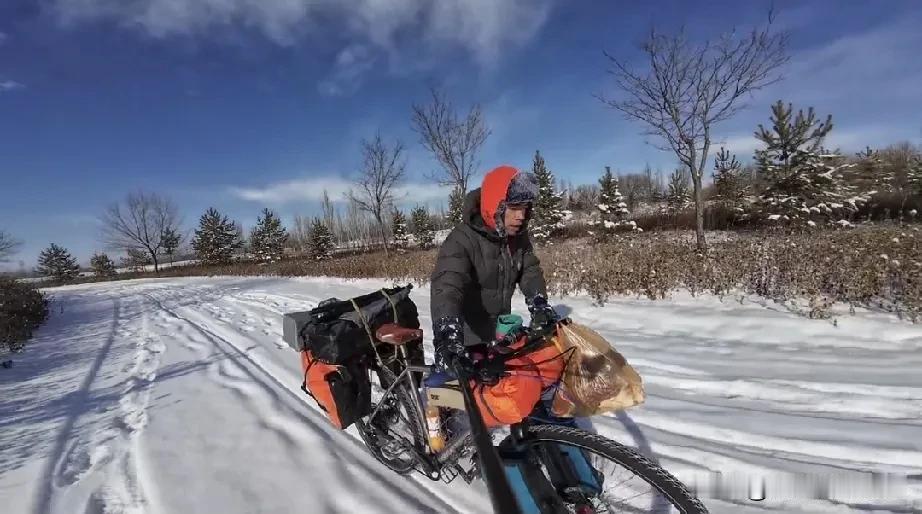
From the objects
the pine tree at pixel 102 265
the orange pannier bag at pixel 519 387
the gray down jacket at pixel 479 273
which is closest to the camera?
the orange pannier bag at pixel 519 387

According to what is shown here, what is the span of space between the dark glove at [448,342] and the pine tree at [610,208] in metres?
26.8

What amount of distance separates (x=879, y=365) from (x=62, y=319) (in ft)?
64.4

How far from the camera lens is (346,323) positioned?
2.87 meters

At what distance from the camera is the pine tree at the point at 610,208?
2781 centimetres

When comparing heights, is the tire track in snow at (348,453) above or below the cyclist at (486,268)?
below

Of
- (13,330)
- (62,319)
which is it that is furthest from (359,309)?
(62,319)

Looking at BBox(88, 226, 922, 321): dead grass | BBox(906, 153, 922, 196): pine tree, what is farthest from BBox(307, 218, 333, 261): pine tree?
BBox(906, 153, 922, 196): pine tree

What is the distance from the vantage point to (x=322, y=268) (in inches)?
957

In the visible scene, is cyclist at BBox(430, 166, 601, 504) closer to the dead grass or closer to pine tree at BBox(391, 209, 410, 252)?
the dead grass

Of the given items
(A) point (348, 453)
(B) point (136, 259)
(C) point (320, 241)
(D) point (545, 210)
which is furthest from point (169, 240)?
(A) point (348, 453)

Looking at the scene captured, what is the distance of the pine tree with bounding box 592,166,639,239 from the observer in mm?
27812

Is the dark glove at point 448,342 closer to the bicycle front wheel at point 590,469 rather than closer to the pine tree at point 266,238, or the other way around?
the bicycle front wheel at point 590,469

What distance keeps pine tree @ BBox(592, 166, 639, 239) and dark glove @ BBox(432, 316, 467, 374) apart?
26773 millimetres

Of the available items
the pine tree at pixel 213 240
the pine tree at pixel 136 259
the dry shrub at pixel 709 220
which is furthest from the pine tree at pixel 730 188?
the pine tree at pixel 136 259
